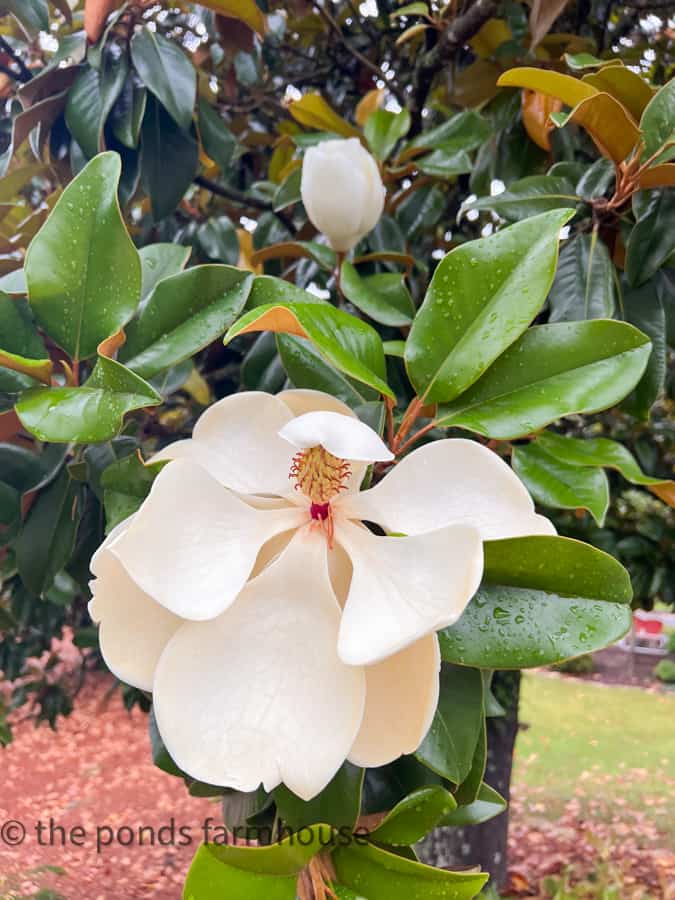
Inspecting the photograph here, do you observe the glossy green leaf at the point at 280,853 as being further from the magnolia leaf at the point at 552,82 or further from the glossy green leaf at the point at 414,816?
the magnolia leaf at the point at 552,82

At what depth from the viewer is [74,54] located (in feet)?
2.25

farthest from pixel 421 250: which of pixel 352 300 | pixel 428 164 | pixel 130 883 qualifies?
pixel 130 883

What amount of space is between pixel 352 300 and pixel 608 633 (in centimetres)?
33

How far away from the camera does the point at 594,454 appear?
0.51m

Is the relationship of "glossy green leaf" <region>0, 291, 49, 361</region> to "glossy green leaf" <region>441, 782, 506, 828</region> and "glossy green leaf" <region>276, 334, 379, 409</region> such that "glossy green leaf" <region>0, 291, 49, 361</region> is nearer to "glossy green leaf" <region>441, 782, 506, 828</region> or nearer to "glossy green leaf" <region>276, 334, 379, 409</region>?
"glossy green leaf" <region>276, 334, 379, 409</region>

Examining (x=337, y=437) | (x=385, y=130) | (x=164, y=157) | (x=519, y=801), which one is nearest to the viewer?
(x=337, y=437)

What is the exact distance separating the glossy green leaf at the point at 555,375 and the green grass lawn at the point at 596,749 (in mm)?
2821

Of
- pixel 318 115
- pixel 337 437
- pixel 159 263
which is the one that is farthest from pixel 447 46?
pixel 337 437

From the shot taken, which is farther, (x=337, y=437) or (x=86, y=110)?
(x=86, y=110)

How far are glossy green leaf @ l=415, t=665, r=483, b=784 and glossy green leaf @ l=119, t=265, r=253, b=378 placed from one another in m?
0.24

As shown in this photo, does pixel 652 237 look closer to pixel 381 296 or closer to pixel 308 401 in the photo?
pixel 381 296

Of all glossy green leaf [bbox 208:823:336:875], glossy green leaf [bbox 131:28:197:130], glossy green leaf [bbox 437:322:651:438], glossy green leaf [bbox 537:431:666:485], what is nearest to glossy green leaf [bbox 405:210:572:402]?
glossy green leaf [bbox 437:322:651:438]

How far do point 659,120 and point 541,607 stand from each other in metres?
0.37

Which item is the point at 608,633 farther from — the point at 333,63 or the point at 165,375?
the point at 333,63
